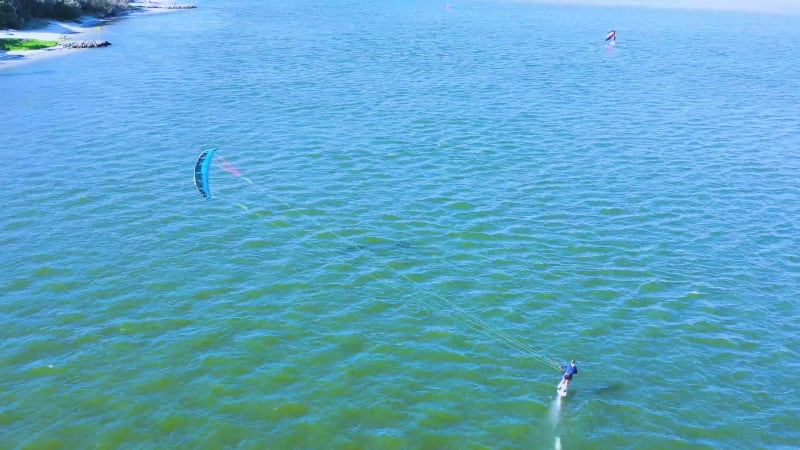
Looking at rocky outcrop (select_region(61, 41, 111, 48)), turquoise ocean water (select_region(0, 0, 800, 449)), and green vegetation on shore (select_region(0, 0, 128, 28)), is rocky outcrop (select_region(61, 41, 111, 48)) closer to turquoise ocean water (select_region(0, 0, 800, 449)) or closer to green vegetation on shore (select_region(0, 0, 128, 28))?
green vegetation on shore (select_region(0, 0, 128, 28))

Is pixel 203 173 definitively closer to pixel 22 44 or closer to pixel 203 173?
pixel 203 173

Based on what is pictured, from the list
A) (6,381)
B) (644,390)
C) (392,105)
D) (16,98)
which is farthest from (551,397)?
(16,98)

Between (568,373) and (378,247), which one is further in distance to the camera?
(378,247)

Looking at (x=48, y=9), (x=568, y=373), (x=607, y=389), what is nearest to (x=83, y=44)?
(x=48, y=9)

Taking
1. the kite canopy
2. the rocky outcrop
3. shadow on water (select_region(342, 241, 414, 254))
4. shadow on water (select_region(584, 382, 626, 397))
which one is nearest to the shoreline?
the rocky outcrop

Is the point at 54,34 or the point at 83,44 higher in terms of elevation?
the point at 54,34

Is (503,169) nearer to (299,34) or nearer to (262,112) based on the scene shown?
(262,112)
